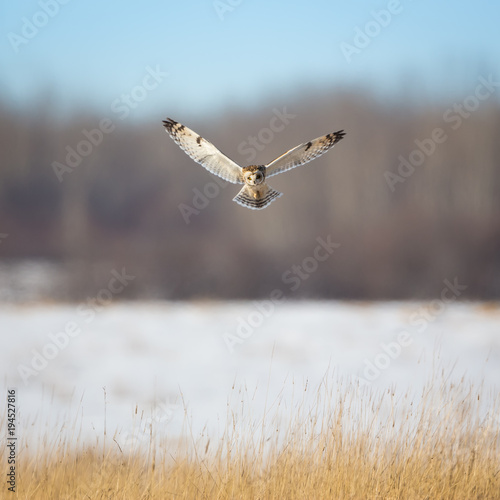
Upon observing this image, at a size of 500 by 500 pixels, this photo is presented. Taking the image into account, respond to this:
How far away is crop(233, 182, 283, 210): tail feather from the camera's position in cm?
453

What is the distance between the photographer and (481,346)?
405 inches

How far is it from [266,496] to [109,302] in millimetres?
8166

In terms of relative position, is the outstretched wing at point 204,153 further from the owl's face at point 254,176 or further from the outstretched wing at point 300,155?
the outstretched wing at point 300,155

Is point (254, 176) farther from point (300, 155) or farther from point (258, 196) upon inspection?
point (300, 155)

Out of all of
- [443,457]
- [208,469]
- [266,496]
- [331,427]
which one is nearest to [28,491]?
[208,469]

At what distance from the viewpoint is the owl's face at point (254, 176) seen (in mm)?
4465

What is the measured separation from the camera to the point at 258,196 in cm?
455

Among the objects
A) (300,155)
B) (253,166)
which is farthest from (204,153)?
(300,155)

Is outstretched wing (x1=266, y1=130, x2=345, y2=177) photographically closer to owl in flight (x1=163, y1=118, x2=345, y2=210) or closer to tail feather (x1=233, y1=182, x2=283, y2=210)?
owl in flight (x1=163, y1=118, x2=345, y2=210)

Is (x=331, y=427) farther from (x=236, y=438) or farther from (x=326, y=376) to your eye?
(x=236, y=438)

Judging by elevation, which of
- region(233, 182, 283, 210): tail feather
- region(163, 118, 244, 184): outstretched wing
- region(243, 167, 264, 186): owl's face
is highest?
region(163, 118, 244, 184): outstretched wing

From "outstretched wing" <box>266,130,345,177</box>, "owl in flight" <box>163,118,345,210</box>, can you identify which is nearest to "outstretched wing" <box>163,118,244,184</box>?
"owl in flight" <box>163,118,345,210</box>

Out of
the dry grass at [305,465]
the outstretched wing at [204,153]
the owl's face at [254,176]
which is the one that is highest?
the outstretched wing at [204,153]

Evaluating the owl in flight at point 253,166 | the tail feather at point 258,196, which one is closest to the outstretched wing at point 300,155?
the owl in flight at point 253,166
